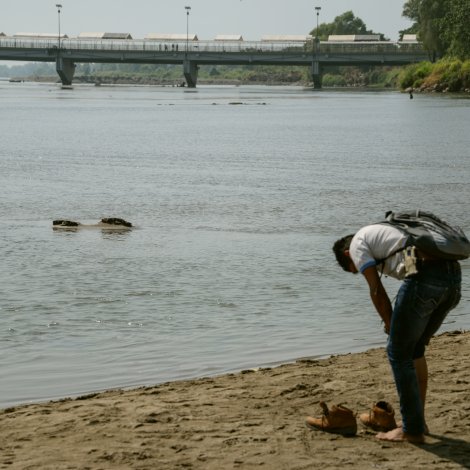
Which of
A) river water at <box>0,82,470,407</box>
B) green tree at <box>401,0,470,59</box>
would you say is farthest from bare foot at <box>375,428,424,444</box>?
green tree at <box>401,0,470,59</box>

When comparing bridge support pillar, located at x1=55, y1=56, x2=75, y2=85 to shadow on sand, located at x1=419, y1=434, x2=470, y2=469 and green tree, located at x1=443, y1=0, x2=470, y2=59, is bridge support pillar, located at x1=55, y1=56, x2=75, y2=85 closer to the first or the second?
green tree, located at x1=443, y1=0, x2=470, y2=59

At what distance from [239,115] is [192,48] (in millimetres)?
102355

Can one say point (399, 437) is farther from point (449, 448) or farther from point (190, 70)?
point (190, 70)

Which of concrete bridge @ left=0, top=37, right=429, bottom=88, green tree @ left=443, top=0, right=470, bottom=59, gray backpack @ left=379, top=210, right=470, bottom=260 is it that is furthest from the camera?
concrete bridge @ left=0, top=37, right=429, bottom=88

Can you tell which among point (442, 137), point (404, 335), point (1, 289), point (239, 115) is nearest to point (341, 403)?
point (404, 335)

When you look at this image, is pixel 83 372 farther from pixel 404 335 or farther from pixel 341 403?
pixel 404 335

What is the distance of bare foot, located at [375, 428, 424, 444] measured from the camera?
7699 millimetres

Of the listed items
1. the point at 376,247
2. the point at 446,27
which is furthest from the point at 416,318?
the point at 446,27

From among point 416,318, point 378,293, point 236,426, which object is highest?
point 378,293

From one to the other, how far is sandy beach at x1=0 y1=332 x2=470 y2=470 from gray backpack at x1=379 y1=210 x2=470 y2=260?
1327 mm

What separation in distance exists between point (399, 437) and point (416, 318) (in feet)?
2.97

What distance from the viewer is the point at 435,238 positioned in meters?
7.11

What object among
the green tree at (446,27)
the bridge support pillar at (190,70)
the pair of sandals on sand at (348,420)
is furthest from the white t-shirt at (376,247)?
the bridge support pillar at (190,70)

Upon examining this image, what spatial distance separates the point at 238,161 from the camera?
3994 centimetres
